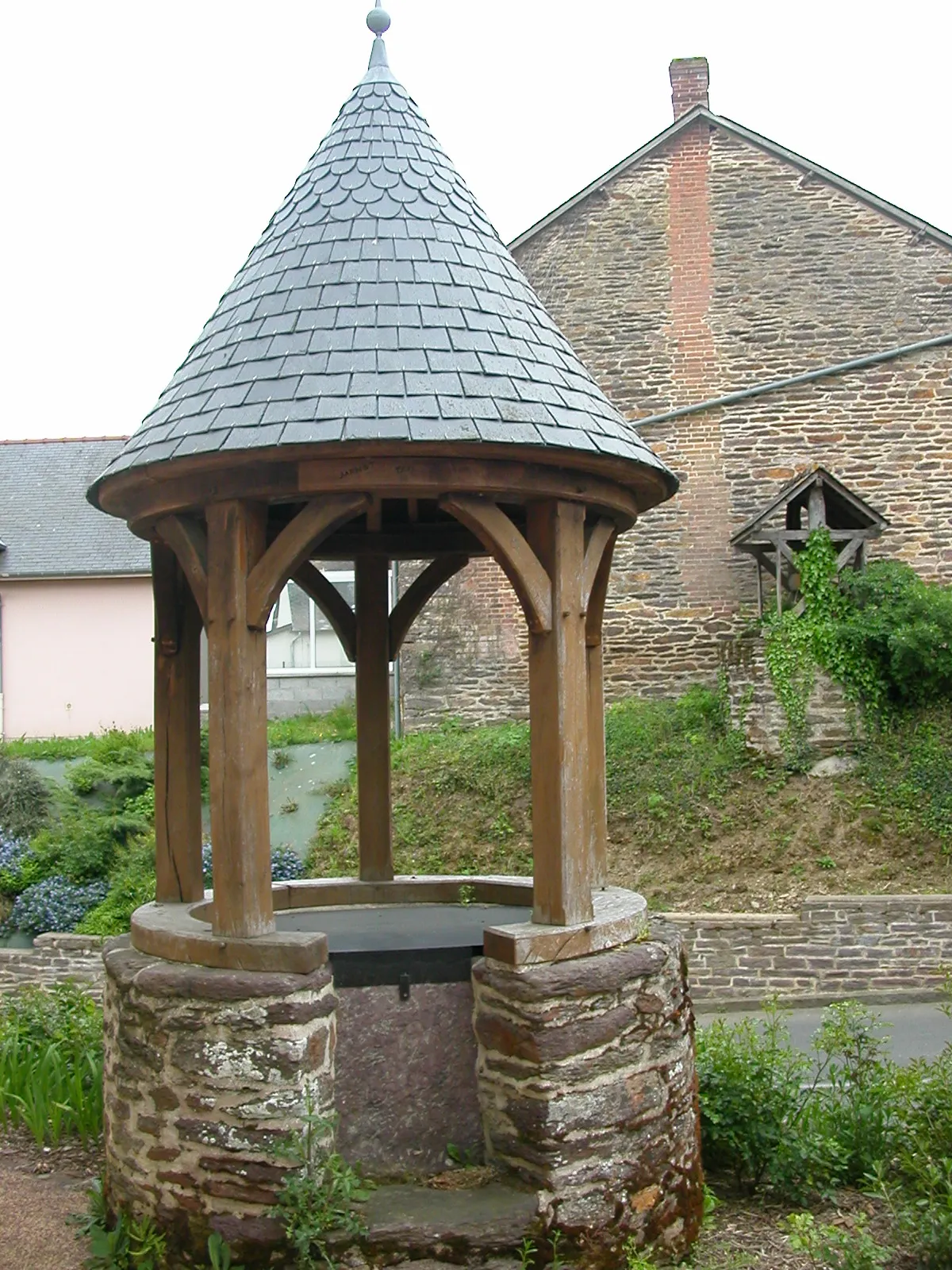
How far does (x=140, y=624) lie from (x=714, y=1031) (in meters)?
16.5

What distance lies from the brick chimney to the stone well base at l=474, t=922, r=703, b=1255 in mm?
17416

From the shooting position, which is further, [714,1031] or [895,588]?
[895,588]

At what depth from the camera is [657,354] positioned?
18812mm

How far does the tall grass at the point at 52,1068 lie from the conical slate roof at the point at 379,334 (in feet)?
10.6

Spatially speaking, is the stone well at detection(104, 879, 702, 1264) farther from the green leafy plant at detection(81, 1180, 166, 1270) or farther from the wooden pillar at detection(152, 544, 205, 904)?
the wooden pillar at detection(152, 544, 205, 904)

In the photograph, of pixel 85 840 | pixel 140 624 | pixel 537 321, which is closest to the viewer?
pixel 537 321

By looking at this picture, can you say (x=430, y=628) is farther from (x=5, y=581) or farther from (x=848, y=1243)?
(x=848, y=1243)

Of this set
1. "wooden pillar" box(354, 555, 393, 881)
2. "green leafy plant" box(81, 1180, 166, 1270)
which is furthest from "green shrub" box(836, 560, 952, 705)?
"green leafy plant" box(81, 1180, 166, 1270)

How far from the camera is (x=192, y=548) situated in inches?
209

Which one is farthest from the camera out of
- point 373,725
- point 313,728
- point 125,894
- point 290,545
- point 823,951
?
point 313,728

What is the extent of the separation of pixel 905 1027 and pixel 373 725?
5112 mm

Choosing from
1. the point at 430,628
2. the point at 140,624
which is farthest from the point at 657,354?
the point at 140,624

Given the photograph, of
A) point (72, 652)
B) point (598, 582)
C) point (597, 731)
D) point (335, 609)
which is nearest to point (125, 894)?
point (335, 609)

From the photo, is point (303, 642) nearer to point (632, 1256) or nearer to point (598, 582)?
point (598, 582)
